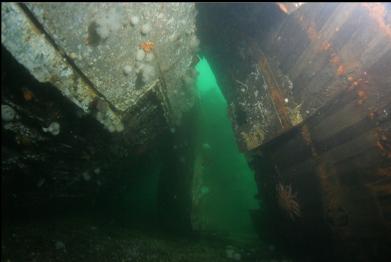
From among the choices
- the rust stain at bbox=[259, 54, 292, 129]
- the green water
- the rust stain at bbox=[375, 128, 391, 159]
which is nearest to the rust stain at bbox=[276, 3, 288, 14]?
the rust stain at bbox=[259, 54, 292, 129]

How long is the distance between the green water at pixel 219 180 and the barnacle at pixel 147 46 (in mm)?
4551

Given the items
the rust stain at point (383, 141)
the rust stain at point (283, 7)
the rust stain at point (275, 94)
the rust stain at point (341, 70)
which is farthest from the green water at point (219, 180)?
the rust stain at point (283, 7)

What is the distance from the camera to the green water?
8336mm

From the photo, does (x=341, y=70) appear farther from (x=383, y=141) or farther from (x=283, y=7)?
(x=283, y=7)

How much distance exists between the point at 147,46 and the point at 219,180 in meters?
6.99

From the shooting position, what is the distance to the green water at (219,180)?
27.3 feet

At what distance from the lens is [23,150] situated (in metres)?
4.12

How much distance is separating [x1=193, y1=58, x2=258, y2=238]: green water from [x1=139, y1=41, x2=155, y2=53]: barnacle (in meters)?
4.55

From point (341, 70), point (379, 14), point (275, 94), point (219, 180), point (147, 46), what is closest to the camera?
point (379, 14)

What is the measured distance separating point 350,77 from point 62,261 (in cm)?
457

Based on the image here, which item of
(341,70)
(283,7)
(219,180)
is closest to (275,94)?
(341,70)

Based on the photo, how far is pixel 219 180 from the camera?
10453 millimetres

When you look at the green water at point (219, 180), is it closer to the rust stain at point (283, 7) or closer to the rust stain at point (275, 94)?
the rust stain at point (275, 94)

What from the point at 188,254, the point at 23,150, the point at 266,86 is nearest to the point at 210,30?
the point at 266,86
